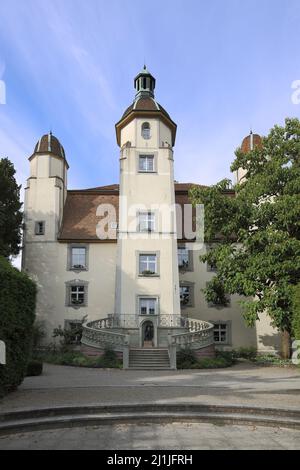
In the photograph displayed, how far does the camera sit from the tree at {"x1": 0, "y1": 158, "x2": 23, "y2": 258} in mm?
29689

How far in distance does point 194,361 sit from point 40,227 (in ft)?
49.0

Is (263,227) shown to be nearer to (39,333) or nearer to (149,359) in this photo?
(149,359)

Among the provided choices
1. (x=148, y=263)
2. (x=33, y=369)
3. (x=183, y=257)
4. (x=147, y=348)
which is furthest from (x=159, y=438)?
(x=183, y=257)

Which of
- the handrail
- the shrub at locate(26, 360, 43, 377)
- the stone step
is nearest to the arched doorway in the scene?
the handrail

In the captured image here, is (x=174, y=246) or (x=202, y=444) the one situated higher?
(x=174, y=246)

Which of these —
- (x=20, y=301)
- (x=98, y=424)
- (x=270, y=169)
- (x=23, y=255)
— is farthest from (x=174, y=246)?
(x=98, y=424)

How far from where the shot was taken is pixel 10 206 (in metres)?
30.6

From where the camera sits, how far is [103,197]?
34469mm

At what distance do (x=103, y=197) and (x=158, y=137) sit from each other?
6743 mm

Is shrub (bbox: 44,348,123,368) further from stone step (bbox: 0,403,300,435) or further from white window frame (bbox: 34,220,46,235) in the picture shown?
stone step (bbox: 0,403,300,435)

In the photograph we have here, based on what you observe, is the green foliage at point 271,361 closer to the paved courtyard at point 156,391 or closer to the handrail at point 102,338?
the paved courtyard at point 156,391

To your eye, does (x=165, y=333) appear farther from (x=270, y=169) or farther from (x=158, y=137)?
(x=158, y=137)

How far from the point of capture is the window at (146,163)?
30078mm

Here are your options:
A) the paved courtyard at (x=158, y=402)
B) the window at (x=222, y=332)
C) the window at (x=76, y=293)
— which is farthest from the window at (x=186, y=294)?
the paved courtyard at (x=158, y=402)
